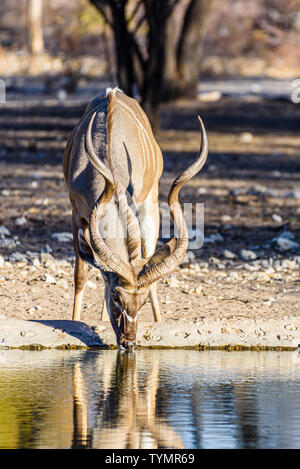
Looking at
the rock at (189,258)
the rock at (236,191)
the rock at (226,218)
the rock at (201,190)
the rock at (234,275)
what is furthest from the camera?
the rock at (201,190)

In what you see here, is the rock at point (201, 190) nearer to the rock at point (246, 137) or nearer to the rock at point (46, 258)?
the rock at point (46, 258)

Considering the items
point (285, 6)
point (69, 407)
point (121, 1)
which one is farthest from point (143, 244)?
point (285, 6)

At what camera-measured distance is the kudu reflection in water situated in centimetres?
573

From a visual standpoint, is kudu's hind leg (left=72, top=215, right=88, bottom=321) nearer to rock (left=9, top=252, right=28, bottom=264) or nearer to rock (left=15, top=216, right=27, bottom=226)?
rock (left=9, top=252, right=28, bottom=264)

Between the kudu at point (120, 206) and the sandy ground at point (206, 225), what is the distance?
73cm

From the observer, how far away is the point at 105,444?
224 inches

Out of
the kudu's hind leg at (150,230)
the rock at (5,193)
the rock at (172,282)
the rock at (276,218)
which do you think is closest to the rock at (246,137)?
the rock at (5,193)

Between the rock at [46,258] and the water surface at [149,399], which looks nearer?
the water surface at [149,399]

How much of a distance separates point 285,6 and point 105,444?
48.9 m

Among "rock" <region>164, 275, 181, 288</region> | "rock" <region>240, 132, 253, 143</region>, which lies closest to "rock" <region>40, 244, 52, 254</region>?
"rock" <region>164, 275, 181, 288</region>

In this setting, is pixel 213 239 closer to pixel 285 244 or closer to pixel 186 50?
pixel 285 244

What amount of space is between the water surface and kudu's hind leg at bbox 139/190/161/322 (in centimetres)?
76

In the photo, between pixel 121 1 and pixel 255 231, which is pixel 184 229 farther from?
pixel 121 1

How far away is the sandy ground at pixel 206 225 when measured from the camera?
28.8ft
